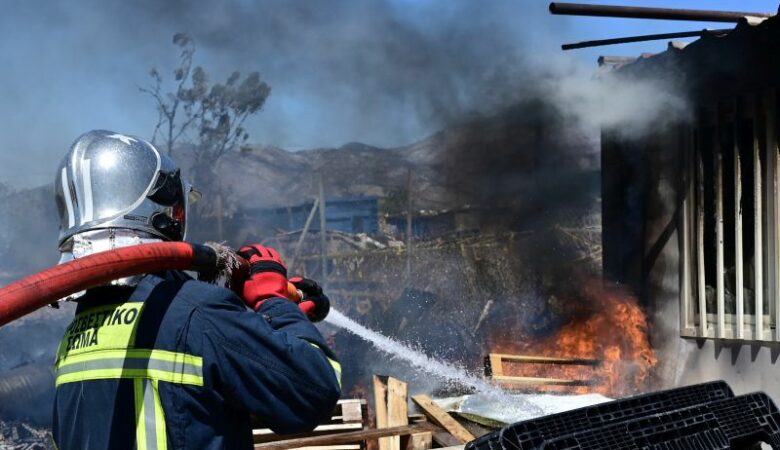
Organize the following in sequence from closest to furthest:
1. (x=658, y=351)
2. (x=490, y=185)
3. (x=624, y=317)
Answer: (x=658, y=351) → (x=624, y=317) → (x=490, y=185)

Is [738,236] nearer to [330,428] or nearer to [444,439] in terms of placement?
[444,439]

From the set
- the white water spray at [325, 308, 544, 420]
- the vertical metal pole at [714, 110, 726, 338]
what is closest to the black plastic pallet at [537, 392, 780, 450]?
the white water spray at [325, 308, 544, 420]

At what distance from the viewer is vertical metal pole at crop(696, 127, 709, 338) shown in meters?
6.58

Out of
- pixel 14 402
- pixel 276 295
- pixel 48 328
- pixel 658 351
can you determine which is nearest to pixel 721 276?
pixel 658 351

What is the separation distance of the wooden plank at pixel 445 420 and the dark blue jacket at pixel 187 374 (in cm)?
300

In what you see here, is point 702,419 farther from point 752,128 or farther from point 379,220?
point 379,220

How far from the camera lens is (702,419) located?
6.32ft

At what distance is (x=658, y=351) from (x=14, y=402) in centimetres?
627

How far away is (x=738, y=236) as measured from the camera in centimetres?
615

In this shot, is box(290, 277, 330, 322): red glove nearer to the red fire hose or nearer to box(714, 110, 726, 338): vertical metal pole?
the red fire hose

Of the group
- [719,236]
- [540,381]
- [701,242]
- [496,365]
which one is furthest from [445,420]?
[701,242]

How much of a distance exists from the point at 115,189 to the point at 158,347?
1.48 ft

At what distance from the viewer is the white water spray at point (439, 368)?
6238mm

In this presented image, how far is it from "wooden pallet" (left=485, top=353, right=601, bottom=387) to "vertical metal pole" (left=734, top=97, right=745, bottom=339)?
182cm
